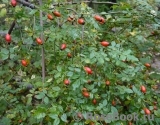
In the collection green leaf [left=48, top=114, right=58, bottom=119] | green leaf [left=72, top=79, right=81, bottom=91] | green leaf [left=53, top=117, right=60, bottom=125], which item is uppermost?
green leaf [left=72, top=79, right=81, bottom=91]

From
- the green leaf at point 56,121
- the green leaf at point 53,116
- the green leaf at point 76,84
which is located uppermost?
the green leaf at point 76,84

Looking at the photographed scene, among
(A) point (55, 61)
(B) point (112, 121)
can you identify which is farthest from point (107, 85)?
(A) point (55, 61)

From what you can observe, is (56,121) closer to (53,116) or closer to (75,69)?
(53,116)

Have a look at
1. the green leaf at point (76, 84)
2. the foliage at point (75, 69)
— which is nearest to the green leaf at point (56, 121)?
the foliage at point (75, 69)

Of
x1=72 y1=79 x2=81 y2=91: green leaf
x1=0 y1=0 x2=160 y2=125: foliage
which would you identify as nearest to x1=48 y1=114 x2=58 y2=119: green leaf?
x1=0 y1=0 x2=160 y2=125: foliage

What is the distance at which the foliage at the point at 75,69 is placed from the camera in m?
1.66

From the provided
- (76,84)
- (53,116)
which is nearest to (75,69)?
(76,84)

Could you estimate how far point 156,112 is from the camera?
6.66 feet

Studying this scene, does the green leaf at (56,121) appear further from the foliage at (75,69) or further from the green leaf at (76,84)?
the green leaf at (76,84)

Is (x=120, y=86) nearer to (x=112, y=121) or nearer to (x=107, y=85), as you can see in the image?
(x=107, y=85)

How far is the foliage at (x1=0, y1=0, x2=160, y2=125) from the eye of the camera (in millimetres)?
1659

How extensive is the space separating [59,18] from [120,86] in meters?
0.64

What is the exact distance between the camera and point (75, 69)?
160 cm

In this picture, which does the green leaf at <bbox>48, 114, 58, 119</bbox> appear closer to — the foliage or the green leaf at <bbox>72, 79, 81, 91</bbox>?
the foliage
